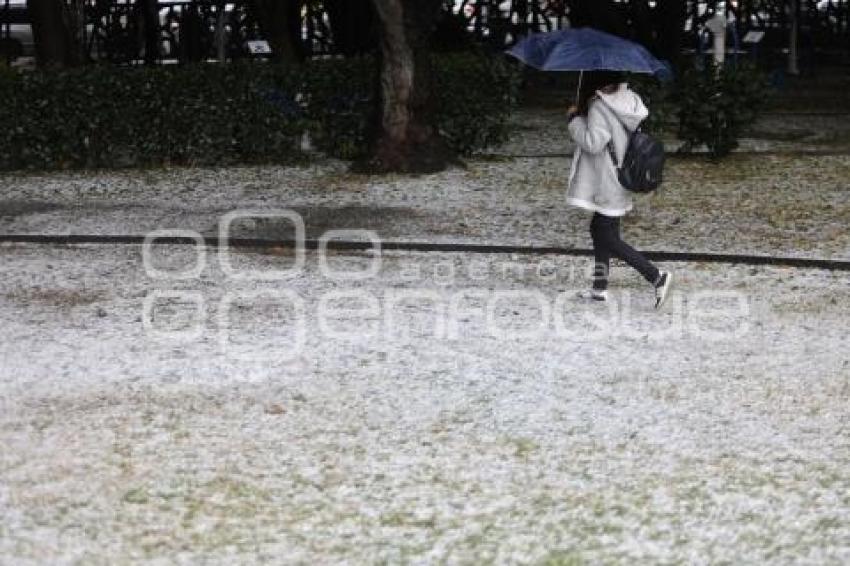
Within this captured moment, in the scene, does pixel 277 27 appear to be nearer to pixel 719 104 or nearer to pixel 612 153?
pixel 719 104

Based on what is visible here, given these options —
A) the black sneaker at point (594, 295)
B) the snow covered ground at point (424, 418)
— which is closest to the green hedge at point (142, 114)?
the snow covered ground at point (424, 418)

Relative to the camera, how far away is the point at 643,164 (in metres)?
8.33

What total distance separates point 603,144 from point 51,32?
11473 millimetres

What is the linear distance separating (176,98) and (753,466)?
10.7 meters

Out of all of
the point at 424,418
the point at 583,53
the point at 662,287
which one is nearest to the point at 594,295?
the point at 662,287

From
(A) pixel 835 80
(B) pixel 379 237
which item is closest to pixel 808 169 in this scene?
(B) pixel 379 237

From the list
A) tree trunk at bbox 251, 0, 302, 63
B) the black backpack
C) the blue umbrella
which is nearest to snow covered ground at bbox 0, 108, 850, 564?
the black backpack

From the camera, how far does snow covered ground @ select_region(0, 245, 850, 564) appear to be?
530 centimetres

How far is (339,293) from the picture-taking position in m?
9.46

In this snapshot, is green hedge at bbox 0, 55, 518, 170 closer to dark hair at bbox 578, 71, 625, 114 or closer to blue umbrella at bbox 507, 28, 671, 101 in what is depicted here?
blue umbrella at bbox 507, 28, 671, 101

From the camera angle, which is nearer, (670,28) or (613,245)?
(613,245)

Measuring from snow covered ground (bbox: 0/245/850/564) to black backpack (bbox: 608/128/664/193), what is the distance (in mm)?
873

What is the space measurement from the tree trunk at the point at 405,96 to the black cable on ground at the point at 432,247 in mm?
3880

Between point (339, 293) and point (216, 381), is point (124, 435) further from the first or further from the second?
point (339, 293)
